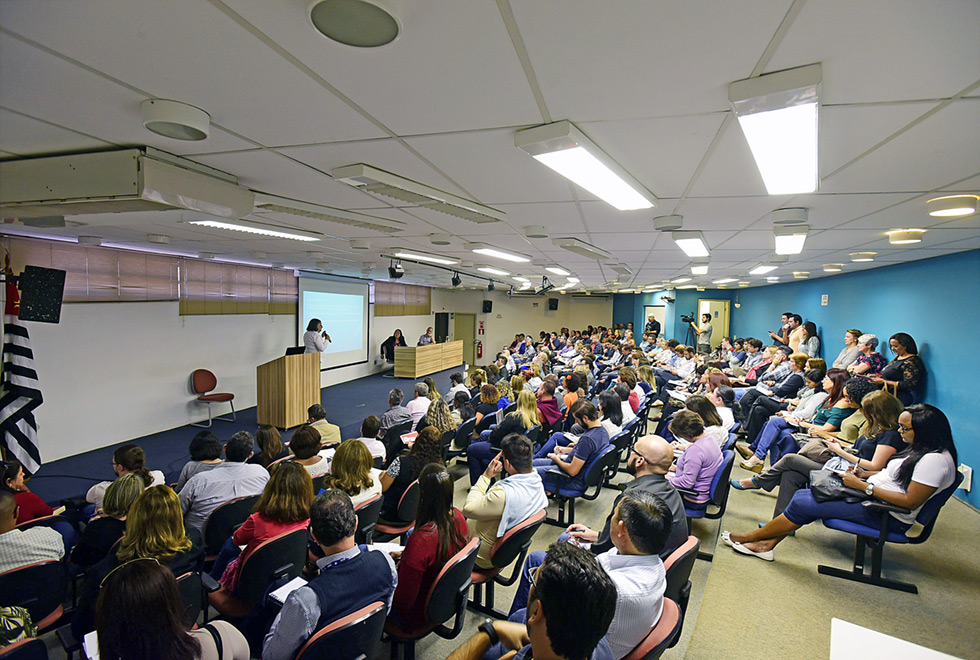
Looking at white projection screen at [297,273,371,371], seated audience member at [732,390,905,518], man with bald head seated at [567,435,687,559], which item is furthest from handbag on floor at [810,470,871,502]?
white projection screen at [297,273,371,371]

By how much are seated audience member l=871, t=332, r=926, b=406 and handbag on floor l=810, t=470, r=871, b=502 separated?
9.53 feet

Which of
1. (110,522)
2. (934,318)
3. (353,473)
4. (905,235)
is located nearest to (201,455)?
(110,522)

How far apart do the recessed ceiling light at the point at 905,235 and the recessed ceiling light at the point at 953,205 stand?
2.68 feet

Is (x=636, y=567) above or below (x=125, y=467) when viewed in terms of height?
above

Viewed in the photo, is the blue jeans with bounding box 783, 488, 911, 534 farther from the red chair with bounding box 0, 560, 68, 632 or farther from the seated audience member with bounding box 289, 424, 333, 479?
the red chair with bounding box 0, 560, 68, 632

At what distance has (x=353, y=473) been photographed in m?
2.85

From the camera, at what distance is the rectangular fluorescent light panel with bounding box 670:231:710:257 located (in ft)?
12.4

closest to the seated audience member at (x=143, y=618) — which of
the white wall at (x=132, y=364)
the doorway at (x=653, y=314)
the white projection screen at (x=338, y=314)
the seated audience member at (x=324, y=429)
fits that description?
the seated audience member at (x=324, y=429)

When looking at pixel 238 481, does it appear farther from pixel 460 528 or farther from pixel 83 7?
pixel 83 7

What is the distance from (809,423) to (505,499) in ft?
13.8

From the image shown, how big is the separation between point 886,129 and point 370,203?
273 cm

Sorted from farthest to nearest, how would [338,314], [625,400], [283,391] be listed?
[338,314]
[283,391]
[625,400]

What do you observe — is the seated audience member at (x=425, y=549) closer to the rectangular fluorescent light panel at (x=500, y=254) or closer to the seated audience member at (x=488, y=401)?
the seated audience member at (x=488, y=401)

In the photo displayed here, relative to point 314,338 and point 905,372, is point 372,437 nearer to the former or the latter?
point 314,338
